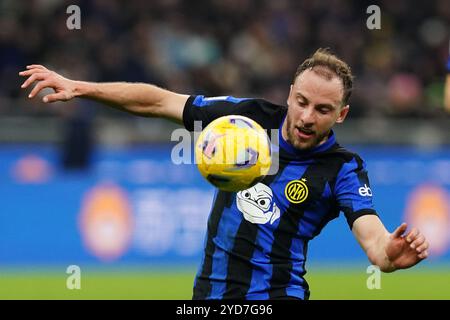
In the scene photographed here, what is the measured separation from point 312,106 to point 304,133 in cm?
19

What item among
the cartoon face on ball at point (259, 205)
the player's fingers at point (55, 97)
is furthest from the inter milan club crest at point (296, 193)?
the player's fingers at point (55, 97)

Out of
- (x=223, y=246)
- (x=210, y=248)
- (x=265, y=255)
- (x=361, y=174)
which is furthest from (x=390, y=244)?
(x=210, y=248)

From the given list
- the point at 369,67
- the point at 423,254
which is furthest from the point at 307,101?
the point at 369,67

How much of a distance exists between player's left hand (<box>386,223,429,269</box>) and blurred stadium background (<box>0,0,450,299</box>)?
624 cm

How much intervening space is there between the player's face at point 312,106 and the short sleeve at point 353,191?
28cm

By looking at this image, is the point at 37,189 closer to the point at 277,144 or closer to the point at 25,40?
the point at 25,40

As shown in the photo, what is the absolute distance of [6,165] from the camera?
13.7 m

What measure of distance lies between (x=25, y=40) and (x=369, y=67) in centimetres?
552

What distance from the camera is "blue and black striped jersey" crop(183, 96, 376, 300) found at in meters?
6.32

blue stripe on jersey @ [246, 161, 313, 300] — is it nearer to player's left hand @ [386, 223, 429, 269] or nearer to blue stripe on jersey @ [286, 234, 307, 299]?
blue stripe on jersey @ [286, 234, 307, 299]

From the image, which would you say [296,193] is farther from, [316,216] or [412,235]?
[412,235]

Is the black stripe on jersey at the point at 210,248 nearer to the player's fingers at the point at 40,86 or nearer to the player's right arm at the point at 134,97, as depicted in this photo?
the player's right arm at the point at 134,97

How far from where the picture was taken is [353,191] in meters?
6.28

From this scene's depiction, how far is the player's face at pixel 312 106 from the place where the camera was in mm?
6258
